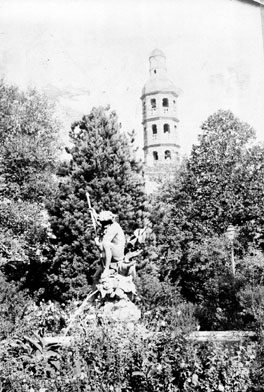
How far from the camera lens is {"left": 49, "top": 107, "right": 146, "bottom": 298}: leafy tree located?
18688 millimetres

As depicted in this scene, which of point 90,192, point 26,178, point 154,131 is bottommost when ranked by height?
point 90,192

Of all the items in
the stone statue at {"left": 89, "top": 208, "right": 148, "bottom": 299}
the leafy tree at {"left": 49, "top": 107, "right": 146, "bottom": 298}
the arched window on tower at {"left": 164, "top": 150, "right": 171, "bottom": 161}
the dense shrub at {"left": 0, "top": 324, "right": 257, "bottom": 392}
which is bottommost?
the dense shrub at {"left": 0, "top": 324, "right": 257, "bottom": 392}

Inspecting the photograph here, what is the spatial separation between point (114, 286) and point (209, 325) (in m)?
6.65

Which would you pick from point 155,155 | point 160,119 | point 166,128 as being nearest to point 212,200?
point 160,119

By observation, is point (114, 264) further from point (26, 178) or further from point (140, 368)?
point (26, 178)

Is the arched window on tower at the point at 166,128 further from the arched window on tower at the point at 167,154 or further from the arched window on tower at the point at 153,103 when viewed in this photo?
the arched window on tower at the point at 153,103

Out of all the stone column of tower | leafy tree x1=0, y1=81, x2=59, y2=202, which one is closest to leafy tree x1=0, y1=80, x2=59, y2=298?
leafy tree x1=0, y1=81, x2=59, y2=202

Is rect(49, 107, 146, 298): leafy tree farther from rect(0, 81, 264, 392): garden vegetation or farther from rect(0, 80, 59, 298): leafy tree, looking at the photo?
rect(0, 80, 59, 298): leafy tree

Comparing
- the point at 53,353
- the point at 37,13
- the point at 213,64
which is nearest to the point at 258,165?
the point at 213,64

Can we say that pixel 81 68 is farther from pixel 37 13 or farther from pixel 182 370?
pixel 182 370

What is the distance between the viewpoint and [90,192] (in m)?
19.4

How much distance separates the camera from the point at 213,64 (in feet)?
49.4

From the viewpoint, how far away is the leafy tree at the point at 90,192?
18688mm

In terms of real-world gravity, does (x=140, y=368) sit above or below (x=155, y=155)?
below
